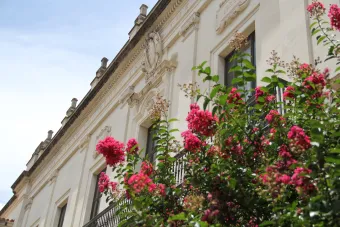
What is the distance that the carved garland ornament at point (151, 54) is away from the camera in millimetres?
11750

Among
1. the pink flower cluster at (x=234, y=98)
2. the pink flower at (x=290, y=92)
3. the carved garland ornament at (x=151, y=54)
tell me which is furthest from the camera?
the carved garland ornament at (x=151, y=54)

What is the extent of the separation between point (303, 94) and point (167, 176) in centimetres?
164

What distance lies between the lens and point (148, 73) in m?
11.9

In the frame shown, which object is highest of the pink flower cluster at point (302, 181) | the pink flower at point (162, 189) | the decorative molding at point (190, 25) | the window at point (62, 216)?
the decorative molding at point (190, 25)

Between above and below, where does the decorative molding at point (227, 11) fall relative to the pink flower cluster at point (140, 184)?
above

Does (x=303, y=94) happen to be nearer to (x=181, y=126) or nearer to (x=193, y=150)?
(x=193, y=150)

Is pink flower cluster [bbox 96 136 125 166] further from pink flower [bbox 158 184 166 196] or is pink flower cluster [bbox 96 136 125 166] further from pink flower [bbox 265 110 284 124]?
pink flower [bbox 265 110 284 124]

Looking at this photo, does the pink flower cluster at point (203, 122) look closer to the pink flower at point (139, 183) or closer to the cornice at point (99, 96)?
the pink flower at point (139, 183)

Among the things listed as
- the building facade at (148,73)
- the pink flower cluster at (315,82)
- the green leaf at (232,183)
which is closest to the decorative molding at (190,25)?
the building facade at (148,73)

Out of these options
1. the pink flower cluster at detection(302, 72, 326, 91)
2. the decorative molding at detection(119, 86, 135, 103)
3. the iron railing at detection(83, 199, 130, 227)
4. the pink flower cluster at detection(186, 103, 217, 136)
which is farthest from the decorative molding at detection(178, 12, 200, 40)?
the pink flower cluster at detection(302, 72, 326, 91)

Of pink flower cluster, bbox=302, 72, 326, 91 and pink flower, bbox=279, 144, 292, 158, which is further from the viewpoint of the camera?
pink flower cluster, bbox=302, 72, 326, 91

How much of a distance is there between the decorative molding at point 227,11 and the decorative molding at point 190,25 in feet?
2.72

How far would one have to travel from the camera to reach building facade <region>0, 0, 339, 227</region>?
26.3ft

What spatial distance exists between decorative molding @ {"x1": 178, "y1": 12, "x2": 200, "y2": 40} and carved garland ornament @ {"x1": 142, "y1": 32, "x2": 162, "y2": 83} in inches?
33.5
